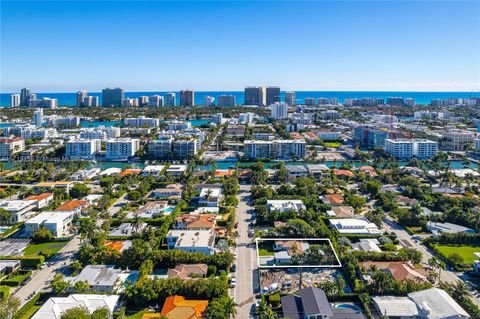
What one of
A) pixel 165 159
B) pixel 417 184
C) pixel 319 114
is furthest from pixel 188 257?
pixel 319 114

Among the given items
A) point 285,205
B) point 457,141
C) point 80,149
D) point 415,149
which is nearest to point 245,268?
point 285,205

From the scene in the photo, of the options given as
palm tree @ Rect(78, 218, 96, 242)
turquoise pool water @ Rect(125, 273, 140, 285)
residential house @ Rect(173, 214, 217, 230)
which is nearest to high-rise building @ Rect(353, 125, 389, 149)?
residential house @ Rect(173, 214, 217, 230)

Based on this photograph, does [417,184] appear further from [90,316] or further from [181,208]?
[90,316]

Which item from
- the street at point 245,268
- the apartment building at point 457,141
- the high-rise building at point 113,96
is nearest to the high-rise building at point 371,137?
the apartment building at point 457,141

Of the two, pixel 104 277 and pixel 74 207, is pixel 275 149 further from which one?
pixel 104 277

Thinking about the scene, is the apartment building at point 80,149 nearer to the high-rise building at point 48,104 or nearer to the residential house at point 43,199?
the residential house at point 43,199

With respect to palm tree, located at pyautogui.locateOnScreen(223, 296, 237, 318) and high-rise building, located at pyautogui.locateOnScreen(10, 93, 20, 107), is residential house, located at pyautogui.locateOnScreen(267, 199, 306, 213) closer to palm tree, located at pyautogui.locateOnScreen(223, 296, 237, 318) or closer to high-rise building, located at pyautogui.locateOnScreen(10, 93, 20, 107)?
palm tree, located at pyautogui.locateOnScreen(223, 296, 237, 318)
